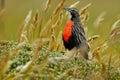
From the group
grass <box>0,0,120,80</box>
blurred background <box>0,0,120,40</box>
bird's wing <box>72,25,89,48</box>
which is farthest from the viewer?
blurred background <box>0,0,120,40</box>

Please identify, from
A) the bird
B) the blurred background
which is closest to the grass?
the bird

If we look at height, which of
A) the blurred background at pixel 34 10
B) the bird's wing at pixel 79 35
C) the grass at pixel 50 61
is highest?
the blurred background at pixel 34 10

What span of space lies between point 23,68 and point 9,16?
33.8 feet

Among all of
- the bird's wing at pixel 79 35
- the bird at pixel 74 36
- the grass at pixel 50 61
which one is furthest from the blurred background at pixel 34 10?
the grass at pixel 50 61

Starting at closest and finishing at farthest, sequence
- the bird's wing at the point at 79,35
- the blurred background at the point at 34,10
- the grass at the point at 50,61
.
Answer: the grass at the point at 50,61, the bird's wing at the point at 79,35, the blurred background at the point at 34,10

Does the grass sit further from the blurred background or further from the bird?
the blurred background

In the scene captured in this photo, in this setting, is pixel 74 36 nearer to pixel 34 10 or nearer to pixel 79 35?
pixel 79 35

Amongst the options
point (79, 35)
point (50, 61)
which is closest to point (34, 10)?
point (79, 35)

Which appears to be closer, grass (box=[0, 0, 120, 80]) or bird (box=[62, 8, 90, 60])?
grass (box=[0, 0, 120, 80])

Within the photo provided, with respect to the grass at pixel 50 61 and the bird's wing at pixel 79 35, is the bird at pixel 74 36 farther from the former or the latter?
the grass at pixel 50 61

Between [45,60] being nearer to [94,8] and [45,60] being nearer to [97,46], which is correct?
[97,46]

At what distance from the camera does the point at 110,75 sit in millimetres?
7559

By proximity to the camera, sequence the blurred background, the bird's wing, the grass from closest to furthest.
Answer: the grass < the bird's wing < the blurred background

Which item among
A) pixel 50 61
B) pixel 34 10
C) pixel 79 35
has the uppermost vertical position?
pixel 34 10
